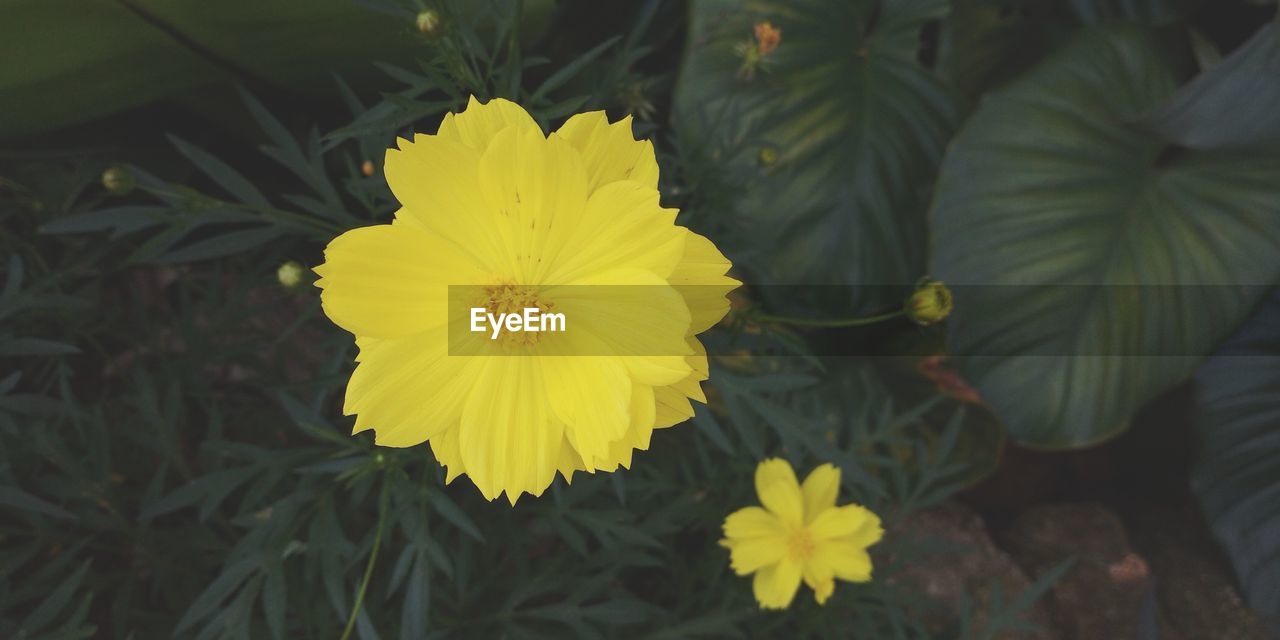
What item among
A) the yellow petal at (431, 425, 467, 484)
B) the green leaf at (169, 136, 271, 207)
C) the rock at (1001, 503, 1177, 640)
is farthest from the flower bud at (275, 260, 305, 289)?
the rock at (1001, 503, 1177, 640)

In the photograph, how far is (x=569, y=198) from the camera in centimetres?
49

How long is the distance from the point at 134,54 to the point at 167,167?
22 centimetres

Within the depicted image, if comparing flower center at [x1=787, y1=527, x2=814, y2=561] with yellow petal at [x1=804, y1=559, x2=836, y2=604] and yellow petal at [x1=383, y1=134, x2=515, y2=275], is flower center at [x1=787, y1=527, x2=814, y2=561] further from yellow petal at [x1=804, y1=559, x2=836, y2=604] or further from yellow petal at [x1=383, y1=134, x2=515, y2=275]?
yellow petal at [x1=383, y1=134, x2=515, y2=275]

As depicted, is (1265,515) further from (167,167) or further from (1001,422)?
(167,167)

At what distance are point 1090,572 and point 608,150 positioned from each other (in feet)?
4.28

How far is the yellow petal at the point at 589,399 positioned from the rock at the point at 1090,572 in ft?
3.84

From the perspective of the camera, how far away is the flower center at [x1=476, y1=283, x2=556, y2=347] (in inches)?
21.4

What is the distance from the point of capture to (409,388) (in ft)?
1.70

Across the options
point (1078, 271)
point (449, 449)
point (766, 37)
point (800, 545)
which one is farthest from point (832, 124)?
point (449, 449)

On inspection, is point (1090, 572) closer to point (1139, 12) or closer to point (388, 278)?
point (1139, 12)

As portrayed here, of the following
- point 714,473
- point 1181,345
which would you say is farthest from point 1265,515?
point 714,473

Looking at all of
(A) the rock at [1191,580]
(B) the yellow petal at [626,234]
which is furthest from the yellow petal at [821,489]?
(A) the rock at [1191,580]

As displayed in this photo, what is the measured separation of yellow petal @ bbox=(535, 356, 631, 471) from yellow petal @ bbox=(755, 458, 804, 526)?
43 cm

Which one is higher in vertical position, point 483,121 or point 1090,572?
point 483,121
